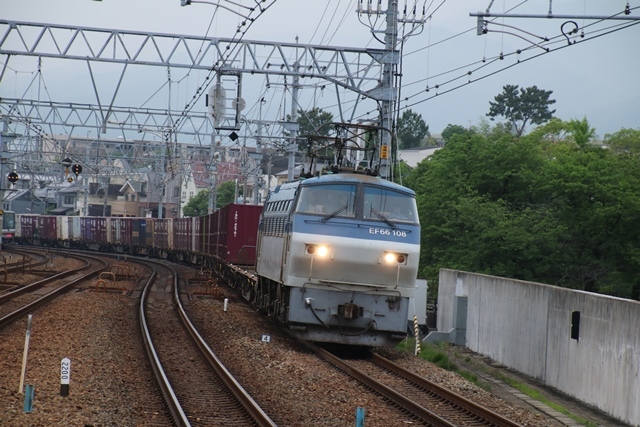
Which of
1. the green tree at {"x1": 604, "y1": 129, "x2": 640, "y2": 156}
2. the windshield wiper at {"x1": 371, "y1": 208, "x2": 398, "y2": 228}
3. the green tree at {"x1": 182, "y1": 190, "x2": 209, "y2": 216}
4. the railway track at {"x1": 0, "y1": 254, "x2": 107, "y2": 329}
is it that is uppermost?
the green tree at {"x1": 604, "y1": 129, "x2": 640, "y2": 156}

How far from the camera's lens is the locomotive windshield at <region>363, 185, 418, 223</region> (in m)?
16.8

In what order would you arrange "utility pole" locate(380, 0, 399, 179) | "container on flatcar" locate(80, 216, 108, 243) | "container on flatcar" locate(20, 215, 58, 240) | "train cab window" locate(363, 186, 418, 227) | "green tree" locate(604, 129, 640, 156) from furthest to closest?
"container on flatcar" locate(20, 215, 58, 240), "container on flatcar" locate(80, 216, 108, 243), "green tree" locate(604, 129, 640, 156), "utility pole" locate(380, 0, 399, 179), "train cab window" locate(363, 186, 418, 227)

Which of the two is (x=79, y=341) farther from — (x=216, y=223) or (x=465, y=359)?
(x=216, y=223)

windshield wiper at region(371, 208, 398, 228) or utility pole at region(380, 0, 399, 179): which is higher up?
utility pole at region(380, 0, 399, 179)

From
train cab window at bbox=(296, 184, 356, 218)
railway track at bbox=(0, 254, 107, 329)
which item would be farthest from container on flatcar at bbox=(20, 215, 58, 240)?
train cab window at bbox=(296, 184, 356, 218)

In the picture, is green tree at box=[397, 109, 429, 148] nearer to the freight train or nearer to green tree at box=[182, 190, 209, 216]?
green tree at box=[182, 190, 209, 216]

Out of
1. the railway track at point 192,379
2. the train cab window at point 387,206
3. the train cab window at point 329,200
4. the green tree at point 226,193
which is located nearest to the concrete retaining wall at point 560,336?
the train cab window at point 387,206

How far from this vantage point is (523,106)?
116000 millimetres

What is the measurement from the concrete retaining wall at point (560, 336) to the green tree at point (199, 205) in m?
81.2

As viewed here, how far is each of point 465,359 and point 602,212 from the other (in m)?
13.2

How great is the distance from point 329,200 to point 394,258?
62.7 inches

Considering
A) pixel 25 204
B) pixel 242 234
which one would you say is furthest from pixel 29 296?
pixel 25 204

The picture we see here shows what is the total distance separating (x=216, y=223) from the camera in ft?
124

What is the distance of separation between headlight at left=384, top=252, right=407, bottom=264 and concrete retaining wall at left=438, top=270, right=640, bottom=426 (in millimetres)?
3528
